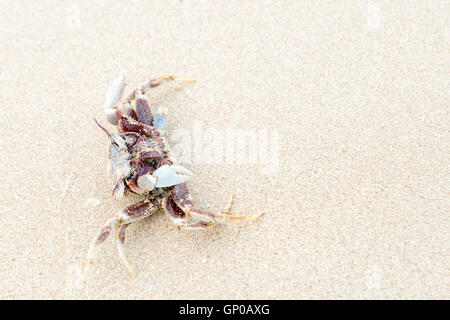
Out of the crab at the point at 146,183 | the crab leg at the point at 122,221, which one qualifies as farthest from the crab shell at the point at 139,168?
the crab leg at the point at 122,221

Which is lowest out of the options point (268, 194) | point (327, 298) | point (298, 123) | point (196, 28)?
point (327, 298)

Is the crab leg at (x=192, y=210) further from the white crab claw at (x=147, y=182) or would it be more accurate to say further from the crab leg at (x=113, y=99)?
the crab leg at (x=113, y=99)

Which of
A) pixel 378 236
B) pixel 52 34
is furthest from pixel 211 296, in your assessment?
pixel 52 34

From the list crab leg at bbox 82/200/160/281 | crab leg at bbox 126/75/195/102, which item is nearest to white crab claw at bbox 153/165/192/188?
crab leg at bbox 82/200/160/281

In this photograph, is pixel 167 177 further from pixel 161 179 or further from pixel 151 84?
pixel 151 84

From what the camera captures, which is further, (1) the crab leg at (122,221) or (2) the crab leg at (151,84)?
(2) the crab leg at (151,84)

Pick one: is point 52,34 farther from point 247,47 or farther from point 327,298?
point 327,298

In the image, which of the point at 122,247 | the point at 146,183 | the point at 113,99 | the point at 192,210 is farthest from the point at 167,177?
the point at 113,99

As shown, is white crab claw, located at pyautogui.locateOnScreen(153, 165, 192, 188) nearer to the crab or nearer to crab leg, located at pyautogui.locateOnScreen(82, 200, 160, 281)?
the crab
